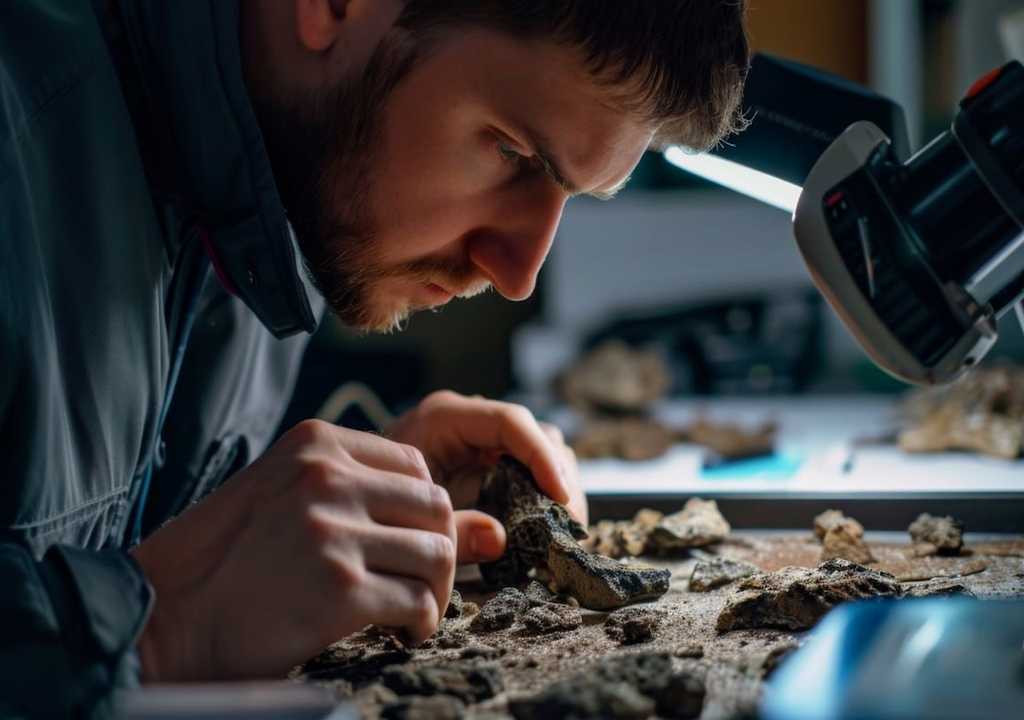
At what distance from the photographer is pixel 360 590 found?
0.70 meters

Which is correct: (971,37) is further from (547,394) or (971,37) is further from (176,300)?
(176,300)

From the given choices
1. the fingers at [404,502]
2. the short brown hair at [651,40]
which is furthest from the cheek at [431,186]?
the fingers at [404,502]

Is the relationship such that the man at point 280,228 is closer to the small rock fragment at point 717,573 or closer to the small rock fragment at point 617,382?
the small rock fragment at point 717,573

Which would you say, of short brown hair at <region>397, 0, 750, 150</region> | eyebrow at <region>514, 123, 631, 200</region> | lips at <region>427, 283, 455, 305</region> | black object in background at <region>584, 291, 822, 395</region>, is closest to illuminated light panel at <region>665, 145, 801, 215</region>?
A: short brown hair at <region>397, 0, 750, 150</region>

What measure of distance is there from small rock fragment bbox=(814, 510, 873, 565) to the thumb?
320 millimetres

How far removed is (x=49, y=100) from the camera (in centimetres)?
89

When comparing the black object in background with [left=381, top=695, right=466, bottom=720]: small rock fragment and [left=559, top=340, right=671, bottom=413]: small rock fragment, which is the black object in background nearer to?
[left=559, top=340, right=671, bottom=413]: small rock fragment

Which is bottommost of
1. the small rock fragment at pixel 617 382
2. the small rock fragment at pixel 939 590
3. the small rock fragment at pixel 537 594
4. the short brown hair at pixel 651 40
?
the small rock fragment at pixel 617 382

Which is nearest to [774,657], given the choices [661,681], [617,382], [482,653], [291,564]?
[661,681]

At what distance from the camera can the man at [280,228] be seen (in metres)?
0.70

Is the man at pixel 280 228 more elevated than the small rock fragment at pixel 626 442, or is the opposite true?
the man at pixel 280 228

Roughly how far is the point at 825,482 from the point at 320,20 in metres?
0.84

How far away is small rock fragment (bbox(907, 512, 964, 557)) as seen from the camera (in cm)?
100

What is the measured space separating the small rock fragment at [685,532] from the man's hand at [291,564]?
36cm
